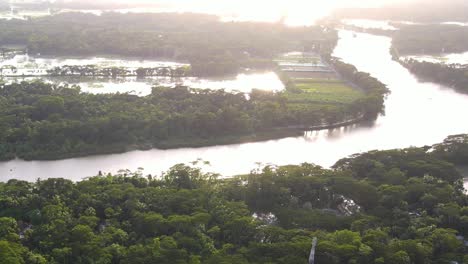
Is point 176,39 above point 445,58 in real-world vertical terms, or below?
above

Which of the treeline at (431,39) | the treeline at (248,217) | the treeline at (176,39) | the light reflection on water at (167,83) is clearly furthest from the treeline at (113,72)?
the treeline at (431,39)

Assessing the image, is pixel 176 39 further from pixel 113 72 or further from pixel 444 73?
pixel 444 73

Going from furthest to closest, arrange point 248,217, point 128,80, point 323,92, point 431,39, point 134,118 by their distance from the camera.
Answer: point 431,39 < point 128,80 < point 323,92 < point 134,118 < point 248,217

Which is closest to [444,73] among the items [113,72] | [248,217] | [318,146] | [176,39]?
[318,146]

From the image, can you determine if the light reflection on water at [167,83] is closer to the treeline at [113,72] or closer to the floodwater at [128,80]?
the floodwater at [128,80]

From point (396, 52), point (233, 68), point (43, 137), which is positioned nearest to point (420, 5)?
point (396, 52)

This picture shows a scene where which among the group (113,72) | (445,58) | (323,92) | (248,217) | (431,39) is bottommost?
(248,217)
